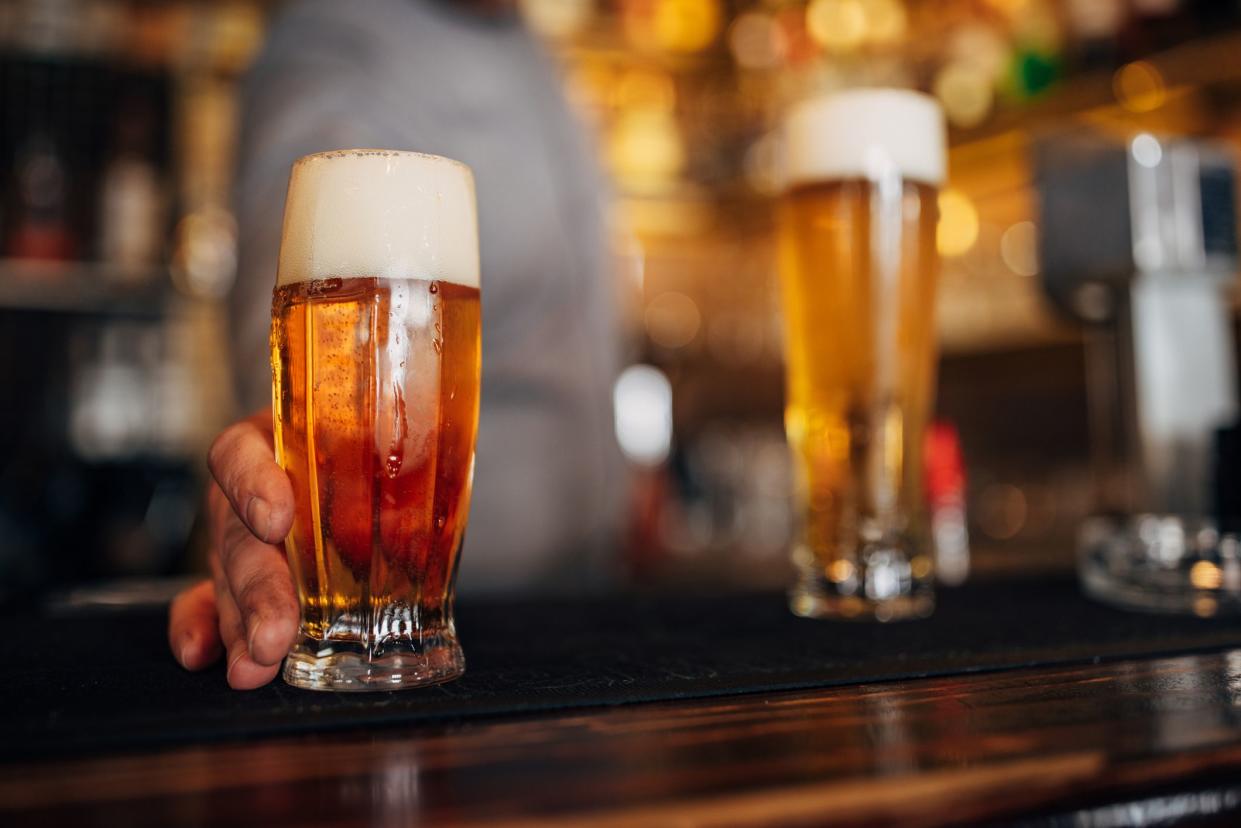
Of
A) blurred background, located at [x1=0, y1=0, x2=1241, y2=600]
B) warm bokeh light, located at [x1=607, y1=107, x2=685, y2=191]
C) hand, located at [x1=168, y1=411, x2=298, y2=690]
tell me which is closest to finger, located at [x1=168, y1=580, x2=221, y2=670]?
hand, located at [x1=168, y1=411, x2=298, y2=690]

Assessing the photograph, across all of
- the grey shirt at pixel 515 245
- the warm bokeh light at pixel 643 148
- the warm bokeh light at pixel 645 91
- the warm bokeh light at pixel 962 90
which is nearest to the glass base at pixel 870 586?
the grey shirt at pixel 515 245

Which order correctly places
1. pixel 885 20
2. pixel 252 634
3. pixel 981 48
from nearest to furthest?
pixel 252 634, pixel 981 48, pixel 885 20

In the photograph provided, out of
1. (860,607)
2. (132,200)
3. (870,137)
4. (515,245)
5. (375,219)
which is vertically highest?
(132,200)

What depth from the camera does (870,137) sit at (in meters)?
0.81

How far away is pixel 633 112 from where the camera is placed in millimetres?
3717

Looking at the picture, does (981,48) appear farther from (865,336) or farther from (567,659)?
(567,659)

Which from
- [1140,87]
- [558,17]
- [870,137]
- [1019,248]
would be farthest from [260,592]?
[558,17]

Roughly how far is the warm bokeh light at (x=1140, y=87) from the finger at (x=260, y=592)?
2251mm

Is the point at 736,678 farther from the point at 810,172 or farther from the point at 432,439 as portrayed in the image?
the point at 810,172

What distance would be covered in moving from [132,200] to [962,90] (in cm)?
232

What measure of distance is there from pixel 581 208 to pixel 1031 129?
1391 mm

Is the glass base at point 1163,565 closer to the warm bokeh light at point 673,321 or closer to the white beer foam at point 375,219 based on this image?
the white beer foam at point 375,219

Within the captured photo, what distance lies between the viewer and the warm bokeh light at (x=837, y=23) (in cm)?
328

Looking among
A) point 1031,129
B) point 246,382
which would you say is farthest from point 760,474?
point 246,382
